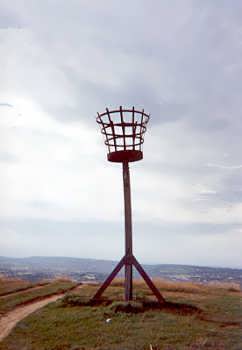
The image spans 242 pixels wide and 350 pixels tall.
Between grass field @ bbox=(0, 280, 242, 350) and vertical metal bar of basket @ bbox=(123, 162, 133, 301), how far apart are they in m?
0.77

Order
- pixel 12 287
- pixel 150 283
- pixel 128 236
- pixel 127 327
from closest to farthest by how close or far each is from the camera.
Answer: pixel 127 327, pixel 150 283, pixel 128 236, pixel 12 287

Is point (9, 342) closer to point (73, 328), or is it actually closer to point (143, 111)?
point (73, 328)

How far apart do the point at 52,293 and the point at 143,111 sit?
39.7 feet

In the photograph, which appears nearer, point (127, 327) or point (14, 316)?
point (127, 327)

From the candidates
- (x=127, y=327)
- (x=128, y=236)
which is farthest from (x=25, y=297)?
(x=127, y=327)

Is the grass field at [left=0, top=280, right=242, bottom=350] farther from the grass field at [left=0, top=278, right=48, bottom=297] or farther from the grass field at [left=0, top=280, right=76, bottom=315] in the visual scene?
the grass field at [left=0, top=278, right=48, bottom=297]

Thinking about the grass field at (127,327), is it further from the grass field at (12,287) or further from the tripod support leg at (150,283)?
the grass field at (12,287)

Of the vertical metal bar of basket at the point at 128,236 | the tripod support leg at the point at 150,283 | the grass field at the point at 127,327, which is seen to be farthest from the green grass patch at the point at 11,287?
the tripod support leg at the point at 150,283

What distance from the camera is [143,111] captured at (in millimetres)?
18656

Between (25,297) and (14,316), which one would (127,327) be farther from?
(25,297)

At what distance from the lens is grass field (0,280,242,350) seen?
11531 mm

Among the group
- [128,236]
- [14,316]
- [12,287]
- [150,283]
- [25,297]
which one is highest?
[128,236]

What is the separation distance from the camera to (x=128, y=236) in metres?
17.7

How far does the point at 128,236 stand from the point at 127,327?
198 inches
